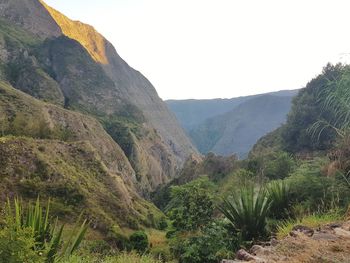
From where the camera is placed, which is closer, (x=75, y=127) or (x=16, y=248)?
(x=16, y=248)

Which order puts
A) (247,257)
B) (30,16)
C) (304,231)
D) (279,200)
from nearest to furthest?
(247,257) < (304,231) < (279,200) < (30,16)

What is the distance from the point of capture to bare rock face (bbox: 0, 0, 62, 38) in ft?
436

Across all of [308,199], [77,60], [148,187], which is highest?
[77,60]

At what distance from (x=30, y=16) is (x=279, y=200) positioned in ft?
479

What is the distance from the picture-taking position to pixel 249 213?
8109 mm

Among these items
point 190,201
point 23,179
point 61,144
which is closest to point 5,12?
point 61,144

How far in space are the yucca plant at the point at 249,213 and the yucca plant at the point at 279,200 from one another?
0.71 meters

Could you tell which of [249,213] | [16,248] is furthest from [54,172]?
[16,248]

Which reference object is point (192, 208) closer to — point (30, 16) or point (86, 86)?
point (86, 86)

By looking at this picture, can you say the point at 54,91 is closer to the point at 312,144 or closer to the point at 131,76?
the point at 312,144

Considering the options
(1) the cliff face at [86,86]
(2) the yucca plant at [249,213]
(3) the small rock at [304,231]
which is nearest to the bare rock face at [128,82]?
(1) the cliff face at [86,86]

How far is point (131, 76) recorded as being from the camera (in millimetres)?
190000

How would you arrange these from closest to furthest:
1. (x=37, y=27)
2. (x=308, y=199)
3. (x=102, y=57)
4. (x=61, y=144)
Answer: (x=308, y=199)
(x=61, y=144)
(x=37, y=27)
(x=102, y=57)

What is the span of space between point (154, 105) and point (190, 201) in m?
171
